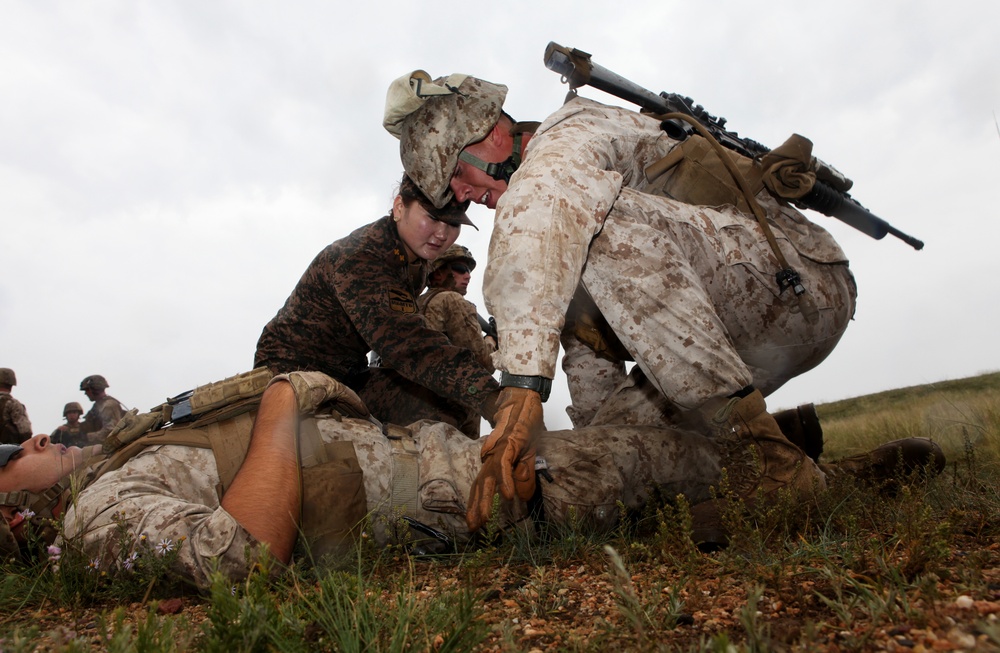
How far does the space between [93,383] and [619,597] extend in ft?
40.7

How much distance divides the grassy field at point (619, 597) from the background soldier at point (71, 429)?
10756 millimetres

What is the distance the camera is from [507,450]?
204 centimetres

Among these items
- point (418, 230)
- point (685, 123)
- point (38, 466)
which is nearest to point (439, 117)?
point (418, 230)

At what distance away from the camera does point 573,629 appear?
4.84 feet

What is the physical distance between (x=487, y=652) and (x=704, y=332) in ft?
4.97

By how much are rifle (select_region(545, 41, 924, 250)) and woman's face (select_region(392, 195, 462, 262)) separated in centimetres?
119

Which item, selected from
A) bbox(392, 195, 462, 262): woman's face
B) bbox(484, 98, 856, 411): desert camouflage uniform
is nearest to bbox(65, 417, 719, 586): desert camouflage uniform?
bbox(484, 98, 856, 411): desert camouflage uniform

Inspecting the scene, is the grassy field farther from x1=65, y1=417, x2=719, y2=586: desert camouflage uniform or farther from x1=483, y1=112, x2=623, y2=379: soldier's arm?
x1=483, y1=112, x2=623, y2=379: soldier's arm

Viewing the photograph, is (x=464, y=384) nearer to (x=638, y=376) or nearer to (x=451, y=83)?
(x=638, y=376)

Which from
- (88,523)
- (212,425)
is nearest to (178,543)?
(88,523)

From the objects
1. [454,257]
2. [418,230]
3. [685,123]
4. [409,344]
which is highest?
[685,123]

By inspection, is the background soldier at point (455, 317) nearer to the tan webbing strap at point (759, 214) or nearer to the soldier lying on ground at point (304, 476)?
the soldier lying on ground at point (304, 476)

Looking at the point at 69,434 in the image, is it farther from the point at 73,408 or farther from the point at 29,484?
the point at 29,484

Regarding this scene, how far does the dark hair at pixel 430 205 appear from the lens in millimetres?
4195
